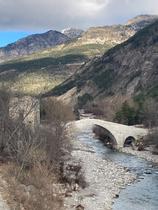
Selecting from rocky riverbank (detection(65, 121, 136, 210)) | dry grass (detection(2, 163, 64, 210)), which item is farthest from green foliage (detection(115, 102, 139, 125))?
dry grass (detection(2, 163, 64, 210))

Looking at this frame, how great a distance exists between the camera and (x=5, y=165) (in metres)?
43.1

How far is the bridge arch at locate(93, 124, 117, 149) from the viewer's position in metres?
87.5

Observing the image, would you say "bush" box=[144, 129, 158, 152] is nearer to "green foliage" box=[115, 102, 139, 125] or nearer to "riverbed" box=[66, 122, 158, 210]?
Answer: "riverbed" box=[66, 122, 158, 210]

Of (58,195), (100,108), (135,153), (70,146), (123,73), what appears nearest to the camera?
(58,195)

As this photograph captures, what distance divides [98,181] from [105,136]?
134ft

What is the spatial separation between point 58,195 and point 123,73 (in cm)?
16043

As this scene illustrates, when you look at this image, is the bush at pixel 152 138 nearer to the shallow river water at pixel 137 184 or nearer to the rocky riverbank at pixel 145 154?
the rocky riverbank at pixel 145 154

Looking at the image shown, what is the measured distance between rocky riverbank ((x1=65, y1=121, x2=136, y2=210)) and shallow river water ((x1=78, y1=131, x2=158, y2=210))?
2.84 ft

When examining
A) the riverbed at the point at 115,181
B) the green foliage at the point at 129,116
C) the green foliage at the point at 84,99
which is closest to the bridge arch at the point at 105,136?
the riverbed at the point at 115,181

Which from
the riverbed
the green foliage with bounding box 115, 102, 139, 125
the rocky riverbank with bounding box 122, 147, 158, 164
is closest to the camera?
the riverbed

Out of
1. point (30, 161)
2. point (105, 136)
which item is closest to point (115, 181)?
point (30, 161)

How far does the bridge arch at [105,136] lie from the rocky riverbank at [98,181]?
9.70 meters

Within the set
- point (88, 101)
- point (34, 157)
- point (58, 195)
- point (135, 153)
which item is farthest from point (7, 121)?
point (88, 101)

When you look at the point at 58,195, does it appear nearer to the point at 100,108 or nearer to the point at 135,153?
the point at 135,153
